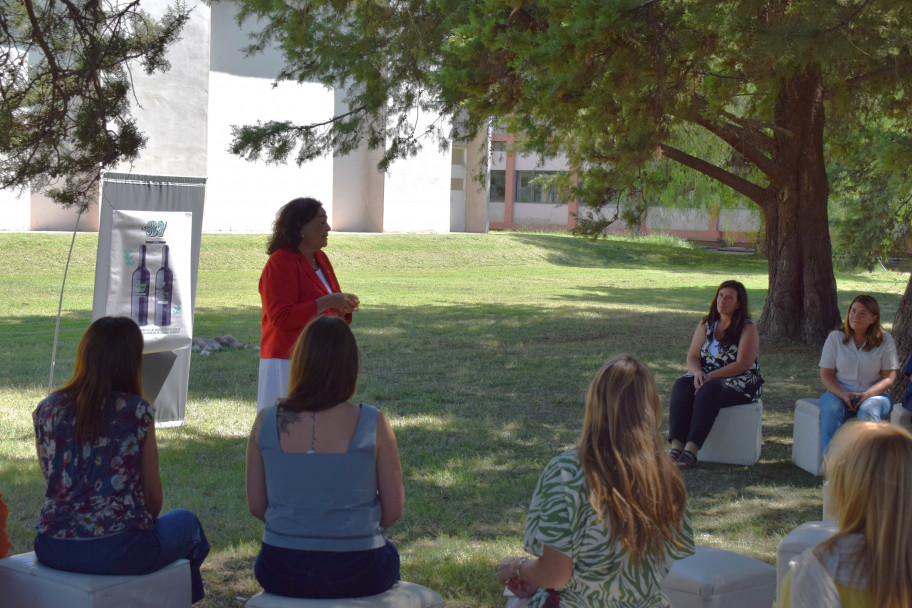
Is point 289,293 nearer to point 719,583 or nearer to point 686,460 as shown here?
point 719,583

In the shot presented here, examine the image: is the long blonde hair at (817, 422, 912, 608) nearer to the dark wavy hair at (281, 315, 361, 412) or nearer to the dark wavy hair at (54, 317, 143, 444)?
the dark wavy hair at (281, 315, 361, 412)

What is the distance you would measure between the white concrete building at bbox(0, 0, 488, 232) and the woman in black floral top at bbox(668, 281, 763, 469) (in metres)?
21.5

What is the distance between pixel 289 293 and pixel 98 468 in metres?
2.02

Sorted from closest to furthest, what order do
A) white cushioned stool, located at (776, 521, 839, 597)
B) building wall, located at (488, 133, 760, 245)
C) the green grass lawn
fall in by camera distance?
white cushioned stool, located at (776, 521, 839, 597) < the green grass lawn < building wall, located at (488, 133, 760, 245)

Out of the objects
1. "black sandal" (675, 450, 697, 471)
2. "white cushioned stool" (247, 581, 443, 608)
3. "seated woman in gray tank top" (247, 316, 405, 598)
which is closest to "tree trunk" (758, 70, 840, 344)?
"black sandal" (675, 450, 697, 471)

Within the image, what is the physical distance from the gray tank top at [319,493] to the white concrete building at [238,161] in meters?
25.0

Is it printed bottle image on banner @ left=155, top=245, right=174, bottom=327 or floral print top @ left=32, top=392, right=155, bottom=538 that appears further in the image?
printed bottle image on banner @ left=155, top=245, right=174, bottom=327

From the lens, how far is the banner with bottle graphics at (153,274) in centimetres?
718

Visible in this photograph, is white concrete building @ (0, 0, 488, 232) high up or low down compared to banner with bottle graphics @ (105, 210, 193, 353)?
up

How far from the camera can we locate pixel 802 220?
13602 millimetres

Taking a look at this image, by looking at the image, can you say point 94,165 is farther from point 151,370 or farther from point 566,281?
point 566,281

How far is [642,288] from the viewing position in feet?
86.4

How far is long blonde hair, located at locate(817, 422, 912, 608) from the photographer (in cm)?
214

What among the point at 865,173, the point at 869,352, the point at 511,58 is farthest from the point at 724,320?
the point at 865,173
